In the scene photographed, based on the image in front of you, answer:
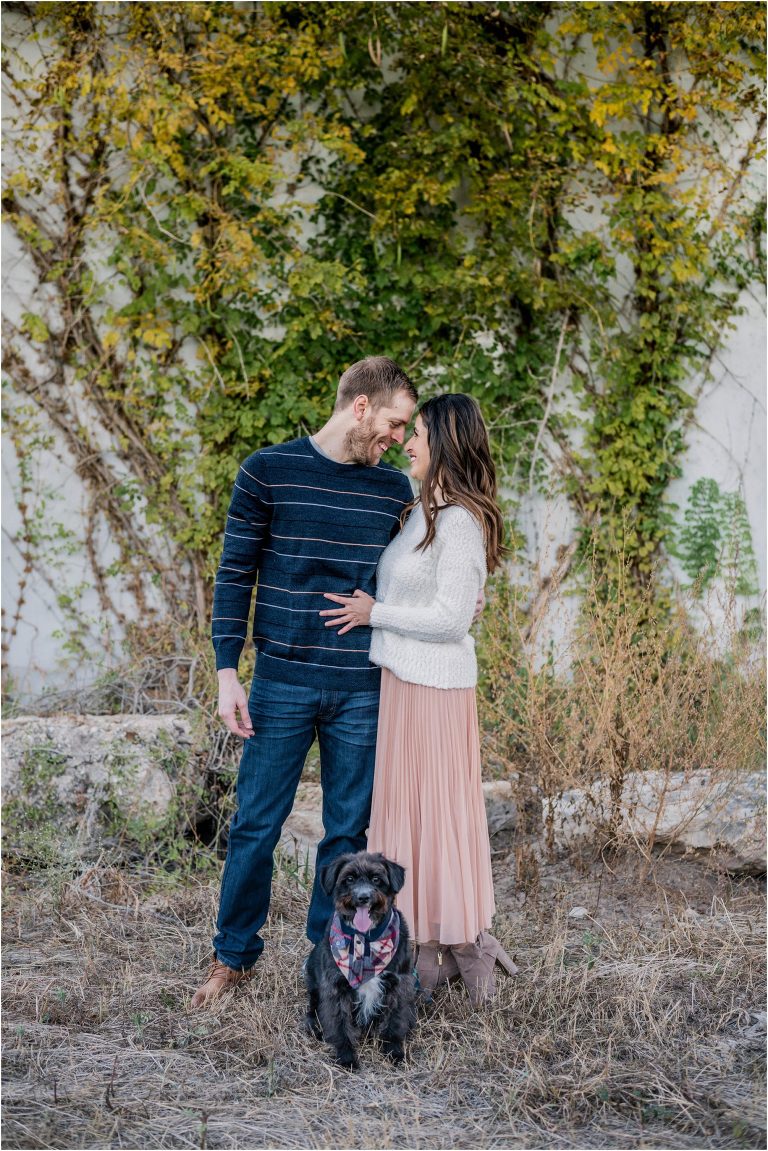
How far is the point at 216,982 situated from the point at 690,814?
210 centimetres

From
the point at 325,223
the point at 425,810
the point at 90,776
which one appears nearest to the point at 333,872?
the point at 425,810

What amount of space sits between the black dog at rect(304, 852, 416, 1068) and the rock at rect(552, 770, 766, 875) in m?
1.60

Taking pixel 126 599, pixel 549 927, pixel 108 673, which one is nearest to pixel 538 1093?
pixel 549 927

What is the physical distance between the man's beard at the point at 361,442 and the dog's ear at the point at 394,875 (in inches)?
46.3

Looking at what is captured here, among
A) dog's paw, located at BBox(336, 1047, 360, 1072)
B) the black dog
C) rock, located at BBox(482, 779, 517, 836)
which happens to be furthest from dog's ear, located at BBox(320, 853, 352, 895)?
rock, located at BBox(482, 779, 517, 836)

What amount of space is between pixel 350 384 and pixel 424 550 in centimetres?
55

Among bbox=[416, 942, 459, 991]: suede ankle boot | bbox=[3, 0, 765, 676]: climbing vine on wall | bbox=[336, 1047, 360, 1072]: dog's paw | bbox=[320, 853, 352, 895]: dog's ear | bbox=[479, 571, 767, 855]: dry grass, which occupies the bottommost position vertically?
bbox=[336, 1047, 360, 1072]: dog's paw

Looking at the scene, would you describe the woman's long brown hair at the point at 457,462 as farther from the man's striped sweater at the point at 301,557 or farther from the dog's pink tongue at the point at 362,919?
the dog's pink tongue at the point at 362,919

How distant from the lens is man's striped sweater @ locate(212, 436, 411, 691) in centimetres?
299

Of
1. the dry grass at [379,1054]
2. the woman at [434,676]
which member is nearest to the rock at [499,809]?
the dry grass at [379,1054]

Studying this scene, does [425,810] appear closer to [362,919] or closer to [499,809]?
[362,919]

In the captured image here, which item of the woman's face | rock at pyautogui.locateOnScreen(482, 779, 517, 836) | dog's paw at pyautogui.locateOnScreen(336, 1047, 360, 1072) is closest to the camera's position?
dog's paw at pyautogui.locateOnScreen(336, 1047, 360, 1072)

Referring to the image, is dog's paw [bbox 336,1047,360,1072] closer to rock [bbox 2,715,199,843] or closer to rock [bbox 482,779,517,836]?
rock [bbox 2,715,199,843]

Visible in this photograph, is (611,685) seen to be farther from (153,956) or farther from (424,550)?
(153,956)
